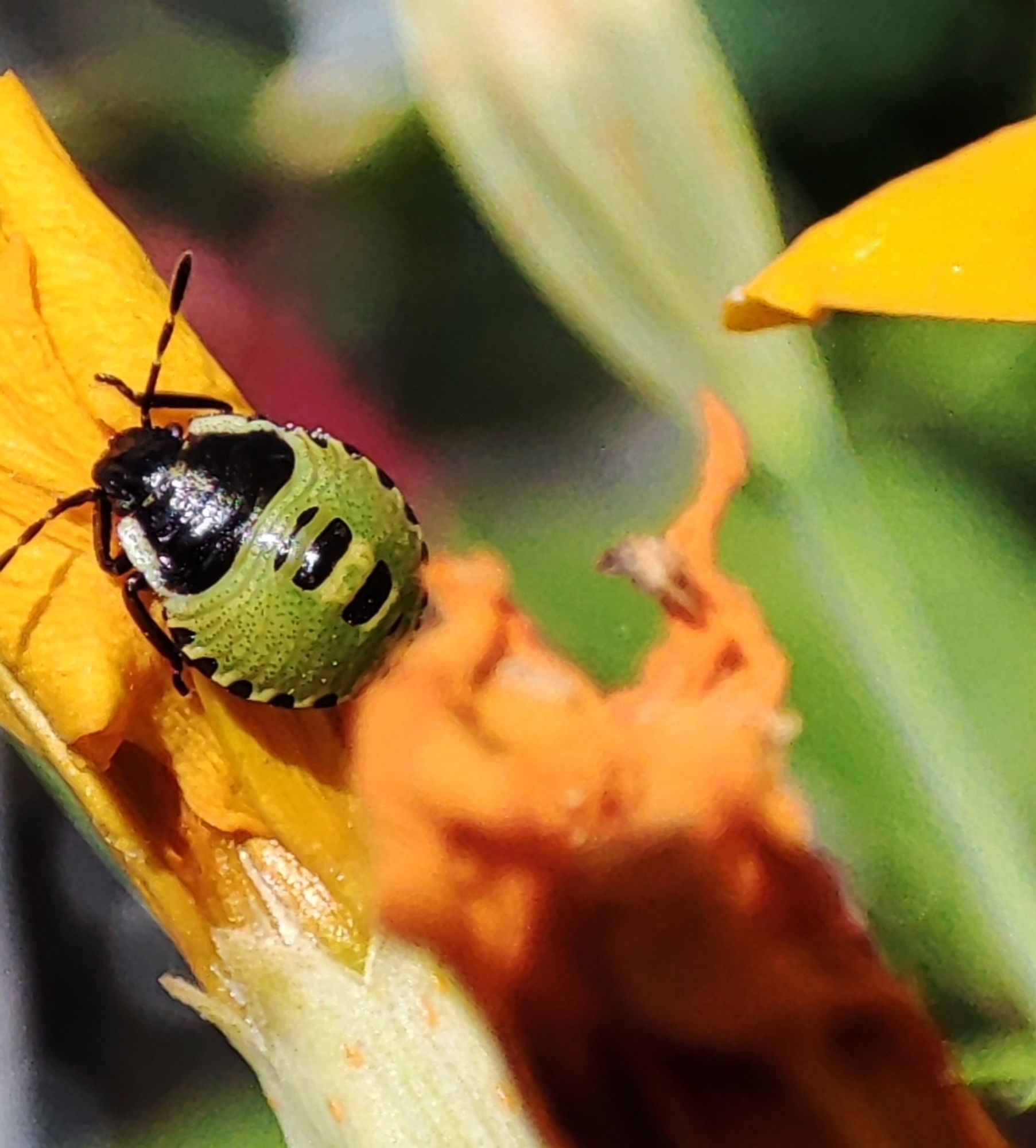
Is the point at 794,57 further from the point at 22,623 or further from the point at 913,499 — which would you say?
the point at 22,623

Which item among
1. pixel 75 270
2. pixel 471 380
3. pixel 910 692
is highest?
pixel 75 270

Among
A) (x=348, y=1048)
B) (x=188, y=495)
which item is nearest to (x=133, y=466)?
(x=188, y=495)

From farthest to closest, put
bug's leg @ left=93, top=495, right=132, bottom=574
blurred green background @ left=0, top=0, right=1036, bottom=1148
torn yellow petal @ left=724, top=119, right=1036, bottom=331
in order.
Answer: blurred green background @ left=0, top=0, right=1036, bottom=1148 → bug's leg @ left=93, top=495, right=132, bottom=574 → torn yellow petal @ left=724, top=119, right=1036, bottom=331

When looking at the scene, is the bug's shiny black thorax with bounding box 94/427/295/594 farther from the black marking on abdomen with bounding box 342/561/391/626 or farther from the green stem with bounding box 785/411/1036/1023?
the green stem with bounding box 785/411/1036/1023

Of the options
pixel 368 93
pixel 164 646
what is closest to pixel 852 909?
pixel 164 646

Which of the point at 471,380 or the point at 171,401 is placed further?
the point at 471,380

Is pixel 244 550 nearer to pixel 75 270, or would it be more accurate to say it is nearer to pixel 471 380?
pixel 75 270

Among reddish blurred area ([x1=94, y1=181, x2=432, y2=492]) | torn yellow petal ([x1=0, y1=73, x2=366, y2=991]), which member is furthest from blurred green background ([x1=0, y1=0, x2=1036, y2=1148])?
torn yellow petal ([x1=0, y1=73, x2=366, y2=991])
